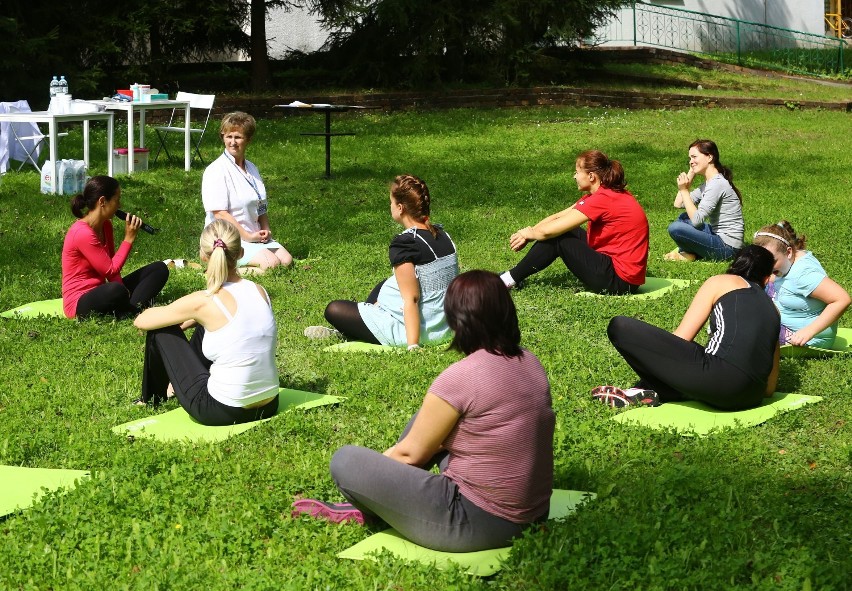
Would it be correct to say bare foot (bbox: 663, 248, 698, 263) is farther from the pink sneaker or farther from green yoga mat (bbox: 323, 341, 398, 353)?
the pink sneaker

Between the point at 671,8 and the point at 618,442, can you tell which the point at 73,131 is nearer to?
the point at 618,442

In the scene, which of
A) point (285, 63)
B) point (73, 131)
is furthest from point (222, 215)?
point (285, 63)

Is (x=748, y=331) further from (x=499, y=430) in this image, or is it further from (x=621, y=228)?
(x=621, y=228)

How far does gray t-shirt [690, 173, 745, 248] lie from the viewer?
10.7 meters

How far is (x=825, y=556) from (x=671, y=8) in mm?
26866

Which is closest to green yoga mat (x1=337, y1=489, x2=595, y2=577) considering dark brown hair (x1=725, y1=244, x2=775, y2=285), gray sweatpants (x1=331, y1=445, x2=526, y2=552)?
gray sweatpants (x1=331, y1=445, x2=526, y2=552)

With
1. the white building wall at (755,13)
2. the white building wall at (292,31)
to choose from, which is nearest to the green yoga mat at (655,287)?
the white building wall at (292,31)

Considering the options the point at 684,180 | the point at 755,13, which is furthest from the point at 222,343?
the point at 755,13

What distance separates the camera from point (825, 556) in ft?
15.0

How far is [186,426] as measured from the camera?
20.3 ft

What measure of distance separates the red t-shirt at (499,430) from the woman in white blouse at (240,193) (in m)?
6.14

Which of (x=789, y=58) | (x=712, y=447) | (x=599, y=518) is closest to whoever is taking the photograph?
(x=599, y=518)

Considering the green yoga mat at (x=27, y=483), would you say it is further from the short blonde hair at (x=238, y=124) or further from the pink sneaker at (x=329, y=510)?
the short blonde hair at (x=238, y=124)

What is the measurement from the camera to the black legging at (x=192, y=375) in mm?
6117
